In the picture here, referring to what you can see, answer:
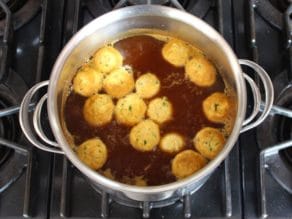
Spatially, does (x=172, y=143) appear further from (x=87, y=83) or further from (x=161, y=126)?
(x=87, y=83)

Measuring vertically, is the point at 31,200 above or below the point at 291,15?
below

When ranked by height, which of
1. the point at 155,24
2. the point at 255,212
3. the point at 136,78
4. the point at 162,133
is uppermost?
the point at 155,24

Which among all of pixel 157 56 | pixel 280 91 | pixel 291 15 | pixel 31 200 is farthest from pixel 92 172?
pixel 291 15

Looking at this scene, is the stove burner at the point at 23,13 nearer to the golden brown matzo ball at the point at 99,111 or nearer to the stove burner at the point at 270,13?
the golden brown matzo ball at the point at 99,111

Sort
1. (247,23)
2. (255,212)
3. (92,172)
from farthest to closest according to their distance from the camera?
(247,23)
(255,212)
(92,172)

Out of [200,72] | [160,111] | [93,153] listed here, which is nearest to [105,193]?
[93,153]

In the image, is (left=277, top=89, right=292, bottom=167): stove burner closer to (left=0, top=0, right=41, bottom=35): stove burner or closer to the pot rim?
the pot rim

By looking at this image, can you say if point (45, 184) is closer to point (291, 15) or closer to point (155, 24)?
point (155, 24)
